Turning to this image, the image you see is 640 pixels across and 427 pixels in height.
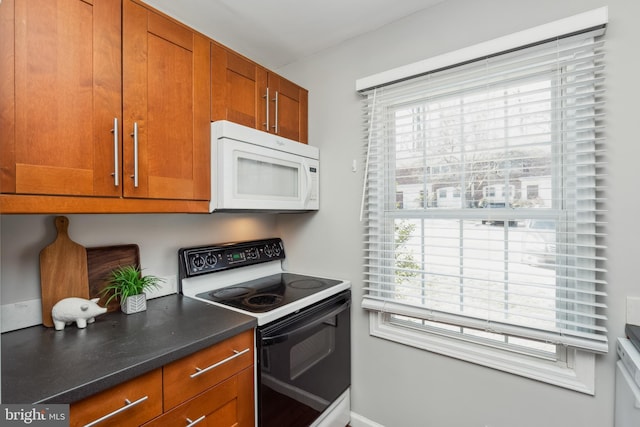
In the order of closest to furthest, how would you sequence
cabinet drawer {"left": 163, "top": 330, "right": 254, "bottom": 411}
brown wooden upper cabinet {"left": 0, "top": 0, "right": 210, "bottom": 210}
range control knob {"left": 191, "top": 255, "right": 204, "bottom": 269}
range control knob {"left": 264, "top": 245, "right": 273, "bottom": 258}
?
brown wooden upper cabinet {"left": 0, "top": 0, "right": 210, "bottom": 210} < cabinet drawer {"left": 163, "top": 330, "right": 254, "bottom": 411} < range control knob {"left": 191, "top": 255, "right": 204, "bottom": 269} < range control knob {"left": 264, "top": 245, "right": 273, "bottom": 258}

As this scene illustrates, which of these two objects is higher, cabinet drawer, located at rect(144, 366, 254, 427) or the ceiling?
the ceiling

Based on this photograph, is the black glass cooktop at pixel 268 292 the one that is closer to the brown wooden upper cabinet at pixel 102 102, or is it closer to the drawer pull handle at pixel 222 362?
the drawer pull handle at pixel 222 362

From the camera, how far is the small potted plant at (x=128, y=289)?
1.39 metres

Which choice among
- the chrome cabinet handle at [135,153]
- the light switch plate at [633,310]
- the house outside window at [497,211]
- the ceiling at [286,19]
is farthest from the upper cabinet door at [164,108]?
the light switch plate at [633,310]

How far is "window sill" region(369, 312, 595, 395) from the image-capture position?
4.16ft

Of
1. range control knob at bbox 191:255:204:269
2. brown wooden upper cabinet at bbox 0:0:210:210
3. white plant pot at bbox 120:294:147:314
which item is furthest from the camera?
range control knob at bbox 191:255:204:269

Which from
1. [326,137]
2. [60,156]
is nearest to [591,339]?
[326,137]

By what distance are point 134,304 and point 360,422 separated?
4.90ft

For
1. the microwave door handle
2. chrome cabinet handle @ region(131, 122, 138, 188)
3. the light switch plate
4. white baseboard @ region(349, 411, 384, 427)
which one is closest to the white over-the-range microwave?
the microwave door handle

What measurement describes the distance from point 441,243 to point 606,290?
0.66 metres

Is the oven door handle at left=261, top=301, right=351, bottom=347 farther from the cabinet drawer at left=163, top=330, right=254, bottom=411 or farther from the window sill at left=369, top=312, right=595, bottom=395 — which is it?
the window sill at left=369, top=312, right=595, bottom=395

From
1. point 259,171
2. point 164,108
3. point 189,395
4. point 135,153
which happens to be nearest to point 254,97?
point 259,171

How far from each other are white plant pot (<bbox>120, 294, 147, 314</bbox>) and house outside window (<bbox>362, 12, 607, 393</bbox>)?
3.95 ft

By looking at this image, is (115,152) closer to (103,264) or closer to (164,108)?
(164,108)
